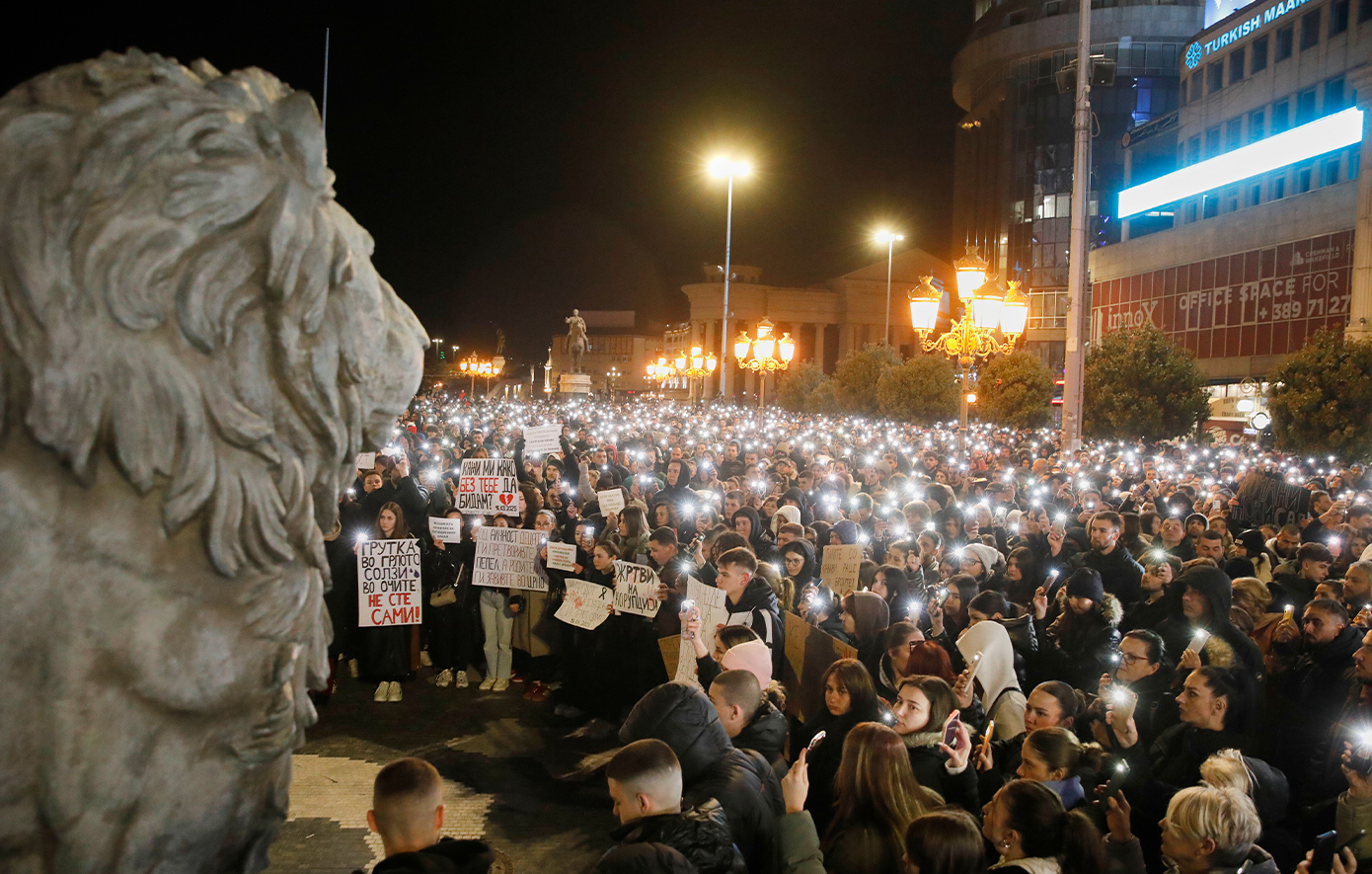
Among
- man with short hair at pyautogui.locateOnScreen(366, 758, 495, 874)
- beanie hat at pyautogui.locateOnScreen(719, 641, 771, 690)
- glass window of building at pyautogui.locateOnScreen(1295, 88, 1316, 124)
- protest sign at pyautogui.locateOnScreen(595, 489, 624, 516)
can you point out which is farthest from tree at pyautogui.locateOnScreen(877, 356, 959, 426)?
man with short hair at pyautogui.locateOnScreen(366, 758, 495, 874)

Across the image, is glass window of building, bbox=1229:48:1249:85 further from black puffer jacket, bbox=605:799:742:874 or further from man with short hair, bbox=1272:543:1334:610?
black puffer jacket, bbox=605:799:742:874

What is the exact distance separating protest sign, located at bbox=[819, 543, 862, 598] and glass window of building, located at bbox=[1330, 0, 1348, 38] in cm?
4584

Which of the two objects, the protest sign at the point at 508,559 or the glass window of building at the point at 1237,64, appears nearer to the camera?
the protest sign at the point at 508,559

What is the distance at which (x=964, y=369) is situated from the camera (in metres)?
15.7

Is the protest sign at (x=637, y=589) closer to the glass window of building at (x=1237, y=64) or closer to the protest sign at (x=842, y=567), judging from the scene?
the protest sign at (x=842, y=567)

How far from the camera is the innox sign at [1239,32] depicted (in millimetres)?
45750

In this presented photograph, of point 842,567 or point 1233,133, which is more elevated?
point 1233,133

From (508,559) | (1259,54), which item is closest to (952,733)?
(508,559)

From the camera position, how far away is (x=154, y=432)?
Result: 1480 millimetres

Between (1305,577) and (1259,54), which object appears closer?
(1305,577)

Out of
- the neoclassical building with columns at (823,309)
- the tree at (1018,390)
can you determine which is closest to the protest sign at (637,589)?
the tree at (1018,390)

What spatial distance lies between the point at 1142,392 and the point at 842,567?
22.9m

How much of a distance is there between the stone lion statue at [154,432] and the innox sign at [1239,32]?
53742mm

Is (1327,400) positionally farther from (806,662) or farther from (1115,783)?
(1115,783)
